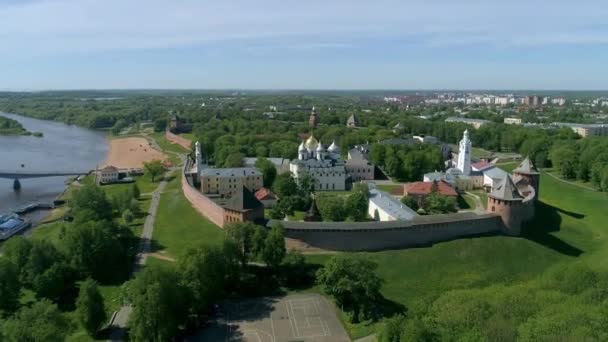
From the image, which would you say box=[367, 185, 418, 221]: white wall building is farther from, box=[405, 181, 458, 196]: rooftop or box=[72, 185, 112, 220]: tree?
→ box=[72, 185, 112, 220]: tree

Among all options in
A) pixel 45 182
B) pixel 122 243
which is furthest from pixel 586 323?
pixel 45 182

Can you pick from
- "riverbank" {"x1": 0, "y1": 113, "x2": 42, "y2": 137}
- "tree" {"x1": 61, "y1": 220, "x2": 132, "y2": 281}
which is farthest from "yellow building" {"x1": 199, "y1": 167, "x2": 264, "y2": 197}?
"riverbank" {"x1": 0, "y1": 113, "x2": 42, "y2": 137}

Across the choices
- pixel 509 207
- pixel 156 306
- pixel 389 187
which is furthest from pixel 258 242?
pixel 389 187

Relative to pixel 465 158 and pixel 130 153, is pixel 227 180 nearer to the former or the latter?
pixel 465 158

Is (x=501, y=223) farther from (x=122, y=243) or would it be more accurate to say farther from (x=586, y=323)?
(x=122, y=243)

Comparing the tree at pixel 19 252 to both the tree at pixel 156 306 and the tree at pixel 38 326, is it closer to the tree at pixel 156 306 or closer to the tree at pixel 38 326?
the tree at pixel 38 326
